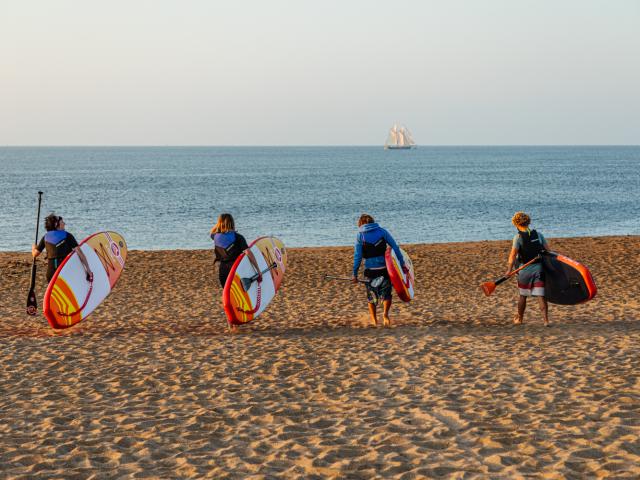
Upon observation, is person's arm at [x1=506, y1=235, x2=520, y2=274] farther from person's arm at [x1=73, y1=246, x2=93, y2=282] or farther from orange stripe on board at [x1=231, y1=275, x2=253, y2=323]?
person's arm at [x1=73, y1=246, x2=93, y2=282]

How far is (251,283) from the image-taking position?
10.4m

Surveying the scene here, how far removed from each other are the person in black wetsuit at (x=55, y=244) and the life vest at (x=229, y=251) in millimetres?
2032

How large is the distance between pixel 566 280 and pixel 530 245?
82cm

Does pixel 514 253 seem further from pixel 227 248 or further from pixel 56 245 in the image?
pixel 56 245

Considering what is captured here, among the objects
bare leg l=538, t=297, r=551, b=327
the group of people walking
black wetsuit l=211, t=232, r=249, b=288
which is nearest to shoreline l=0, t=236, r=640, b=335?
bare leg l=538, t=297, r=551, b=327

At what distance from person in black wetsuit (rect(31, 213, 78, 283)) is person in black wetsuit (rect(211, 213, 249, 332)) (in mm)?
2017

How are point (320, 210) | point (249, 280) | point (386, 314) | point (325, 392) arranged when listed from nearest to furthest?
point (325, 392) → point (386, 314) → point (249, 280) → point (320, 210)

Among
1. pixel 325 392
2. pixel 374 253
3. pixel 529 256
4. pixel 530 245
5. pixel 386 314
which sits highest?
pixel 530 245

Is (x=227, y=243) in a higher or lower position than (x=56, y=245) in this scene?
higher

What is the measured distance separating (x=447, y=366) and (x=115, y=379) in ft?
11.8

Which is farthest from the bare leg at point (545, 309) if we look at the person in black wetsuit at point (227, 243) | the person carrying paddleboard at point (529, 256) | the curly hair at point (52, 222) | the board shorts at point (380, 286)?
the curly hair at point (52, 222)

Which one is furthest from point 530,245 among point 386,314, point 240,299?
point 240,299

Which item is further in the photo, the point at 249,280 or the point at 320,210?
the point at 320,210

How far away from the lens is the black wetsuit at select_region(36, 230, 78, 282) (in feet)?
32.8
